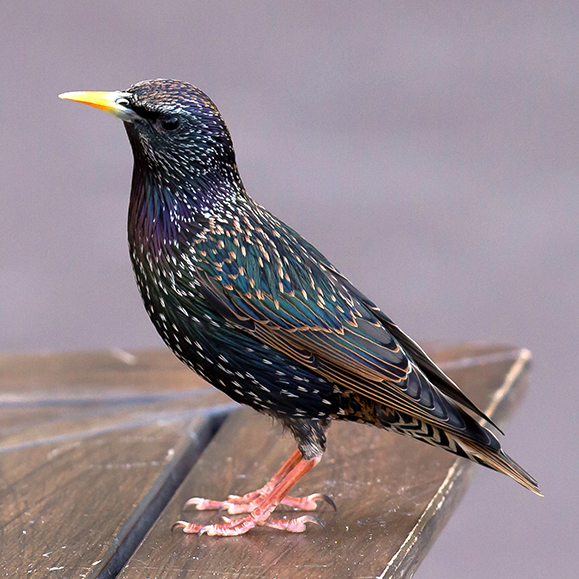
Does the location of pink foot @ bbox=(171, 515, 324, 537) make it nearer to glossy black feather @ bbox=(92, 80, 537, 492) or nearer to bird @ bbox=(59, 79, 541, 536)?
bird @ bbox=(59, 79, 541, 536)

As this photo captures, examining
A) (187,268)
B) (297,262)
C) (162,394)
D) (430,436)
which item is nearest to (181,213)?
(187,268)

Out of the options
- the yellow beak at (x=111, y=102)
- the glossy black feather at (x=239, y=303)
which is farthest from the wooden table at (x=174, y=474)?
the yellow beak at (x=111, y=102)

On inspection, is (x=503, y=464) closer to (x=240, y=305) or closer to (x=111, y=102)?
(x=240, y=305)

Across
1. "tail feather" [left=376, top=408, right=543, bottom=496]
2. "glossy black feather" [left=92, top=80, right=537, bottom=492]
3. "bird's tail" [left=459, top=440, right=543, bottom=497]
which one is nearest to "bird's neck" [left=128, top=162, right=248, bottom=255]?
"glossy black feather" [left=92, top=80, right=537, bottom=492]

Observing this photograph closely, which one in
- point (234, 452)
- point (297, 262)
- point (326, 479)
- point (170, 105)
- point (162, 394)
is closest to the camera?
point (170, 105)

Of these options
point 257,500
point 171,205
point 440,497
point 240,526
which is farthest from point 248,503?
point 171,205

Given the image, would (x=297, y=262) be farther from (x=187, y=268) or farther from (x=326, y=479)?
(x=326, y=479)

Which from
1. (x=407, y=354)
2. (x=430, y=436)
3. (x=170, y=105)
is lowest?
(x=430, y=436)
